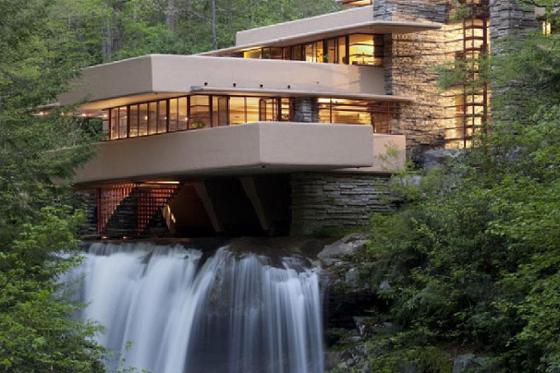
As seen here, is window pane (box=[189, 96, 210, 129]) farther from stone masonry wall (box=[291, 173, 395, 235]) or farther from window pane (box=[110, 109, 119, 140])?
window pane (box=[110, 109, 119, 140])

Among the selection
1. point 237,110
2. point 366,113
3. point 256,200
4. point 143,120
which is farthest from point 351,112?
point 143,120

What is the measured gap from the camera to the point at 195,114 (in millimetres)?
38250

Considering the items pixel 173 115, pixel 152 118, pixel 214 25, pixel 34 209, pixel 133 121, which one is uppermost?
pixel 214 25

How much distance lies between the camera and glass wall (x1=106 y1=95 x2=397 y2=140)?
126 feet

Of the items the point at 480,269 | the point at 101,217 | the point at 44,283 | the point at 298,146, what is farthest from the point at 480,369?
the point at 101,217

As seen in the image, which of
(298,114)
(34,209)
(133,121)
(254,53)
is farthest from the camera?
(254,53)

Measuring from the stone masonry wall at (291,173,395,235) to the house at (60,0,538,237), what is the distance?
0.04 meters

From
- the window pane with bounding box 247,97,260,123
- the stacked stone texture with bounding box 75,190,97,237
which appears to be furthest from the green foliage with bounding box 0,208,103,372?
the stacked stone texture with bounding box 75,190,97,237

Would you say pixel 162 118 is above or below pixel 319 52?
below

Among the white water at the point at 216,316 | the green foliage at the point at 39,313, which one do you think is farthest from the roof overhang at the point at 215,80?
the green foliage at the point at 39,313

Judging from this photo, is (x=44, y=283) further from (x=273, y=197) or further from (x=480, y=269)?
(x=273, y=197)

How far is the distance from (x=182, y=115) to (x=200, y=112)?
0.54 m

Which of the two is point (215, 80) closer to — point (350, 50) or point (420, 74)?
point (350, 50)

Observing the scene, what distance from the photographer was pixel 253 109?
128ft
